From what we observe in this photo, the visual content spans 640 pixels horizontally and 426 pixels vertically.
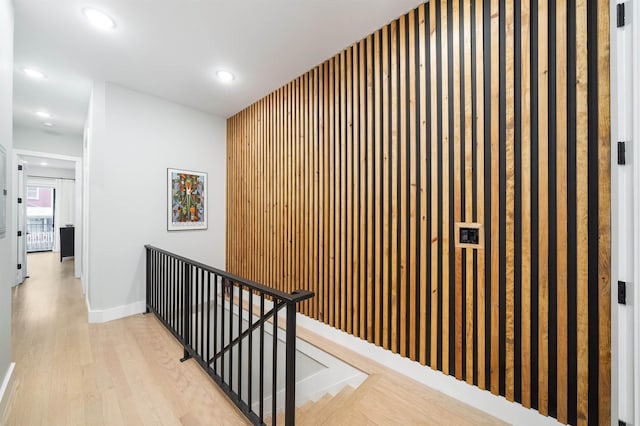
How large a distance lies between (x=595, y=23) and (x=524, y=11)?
0.35 m

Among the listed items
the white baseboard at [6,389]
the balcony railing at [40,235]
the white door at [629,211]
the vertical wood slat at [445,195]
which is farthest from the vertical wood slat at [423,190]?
the balcony railing at [40,235]

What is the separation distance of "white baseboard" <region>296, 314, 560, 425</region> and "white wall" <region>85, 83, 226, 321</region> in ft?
8.69

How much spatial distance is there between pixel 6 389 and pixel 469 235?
3181 millimetres

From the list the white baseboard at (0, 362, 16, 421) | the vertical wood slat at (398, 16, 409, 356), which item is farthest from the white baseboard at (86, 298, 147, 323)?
the vertical wood slat at (398, 16, 409, 356)

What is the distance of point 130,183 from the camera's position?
3.29 metres

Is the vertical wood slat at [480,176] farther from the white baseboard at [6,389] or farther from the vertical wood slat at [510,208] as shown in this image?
the white baseboard at [6,389]

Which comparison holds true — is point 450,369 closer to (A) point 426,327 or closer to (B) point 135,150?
(A) point 426,327

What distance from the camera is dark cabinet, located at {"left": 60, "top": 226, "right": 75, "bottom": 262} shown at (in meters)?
6.79

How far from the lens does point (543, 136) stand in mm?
1470

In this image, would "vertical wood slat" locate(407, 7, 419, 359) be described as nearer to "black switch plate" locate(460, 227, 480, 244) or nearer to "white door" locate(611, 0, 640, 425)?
"black switch plate" locate(460, 227, 480, 244)

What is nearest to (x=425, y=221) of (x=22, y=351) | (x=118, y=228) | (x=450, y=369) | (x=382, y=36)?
(x=450, y=369)

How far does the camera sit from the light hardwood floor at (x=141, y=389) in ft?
5.36

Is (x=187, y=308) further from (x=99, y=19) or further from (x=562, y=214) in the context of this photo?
(x=562, y=214)

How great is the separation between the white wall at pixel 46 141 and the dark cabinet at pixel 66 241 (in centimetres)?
298
